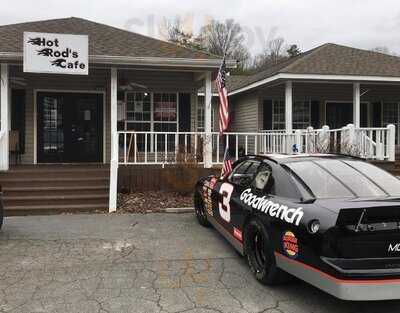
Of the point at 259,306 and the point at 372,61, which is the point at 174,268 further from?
the point at 372,61

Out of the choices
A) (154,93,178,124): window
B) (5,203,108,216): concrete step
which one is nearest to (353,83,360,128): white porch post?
(154,93,178,124): window

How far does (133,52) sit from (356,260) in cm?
990

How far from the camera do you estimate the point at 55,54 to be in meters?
11.3

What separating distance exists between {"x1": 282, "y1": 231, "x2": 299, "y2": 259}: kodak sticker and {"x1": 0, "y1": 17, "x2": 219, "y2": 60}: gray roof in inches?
339

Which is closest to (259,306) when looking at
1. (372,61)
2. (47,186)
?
(47,186)

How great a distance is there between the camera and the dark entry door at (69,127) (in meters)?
14.5

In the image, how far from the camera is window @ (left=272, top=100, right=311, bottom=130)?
1797 cm

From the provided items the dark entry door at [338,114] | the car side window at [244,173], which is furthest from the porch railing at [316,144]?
the dark entry door at [338,114]

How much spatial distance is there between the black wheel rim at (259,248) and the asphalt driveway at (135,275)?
0.24m

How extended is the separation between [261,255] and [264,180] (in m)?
0.89

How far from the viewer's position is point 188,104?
15.2 m

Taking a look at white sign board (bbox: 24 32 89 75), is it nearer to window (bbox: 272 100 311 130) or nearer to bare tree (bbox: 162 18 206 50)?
window (bbox: 272 100 311 130)

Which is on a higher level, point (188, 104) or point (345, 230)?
point (188, 104)

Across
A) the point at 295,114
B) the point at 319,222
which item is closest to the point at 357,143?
the point at 295,114
